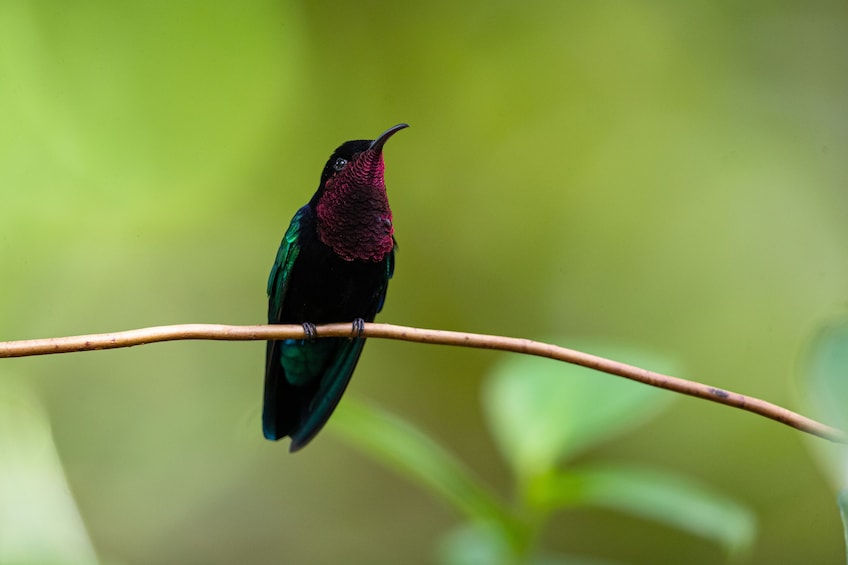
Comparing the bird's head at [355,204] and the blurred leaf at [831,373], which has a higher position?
the bird's head at [355,204]

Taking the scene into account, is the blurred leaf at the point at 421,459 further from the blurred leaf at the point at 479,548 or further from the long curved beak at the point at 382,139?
the long curved beak at the point at 382,139

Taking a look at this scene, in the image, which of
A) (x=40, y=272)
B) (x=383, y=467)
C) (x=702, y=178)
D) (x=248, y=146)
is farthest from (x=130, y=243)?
(x=702, y=178)

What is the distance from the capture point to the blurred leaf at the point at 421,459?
4.42 feet

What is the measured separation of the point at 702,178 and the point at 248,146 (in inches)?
107

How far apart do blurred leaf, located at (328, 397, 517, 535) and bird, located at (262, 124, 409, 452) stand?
0.46 metres

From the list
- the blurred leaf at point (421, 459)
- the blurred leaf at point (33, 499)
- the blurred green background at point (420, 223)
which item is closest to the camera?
the blurred leaf at point (33, 499)

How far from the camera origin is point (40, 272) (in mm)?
4105

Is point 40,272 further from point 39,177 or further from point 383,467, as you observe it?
point 383,467

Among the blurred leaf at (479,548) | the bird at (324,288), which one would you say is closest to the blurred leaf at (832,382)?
the blurred leaf at (479,548)

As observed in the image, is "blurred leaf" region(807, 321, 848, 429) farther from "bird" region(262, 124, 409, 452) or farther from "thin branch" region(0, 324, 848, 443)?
"bird" region(262, 124, 409, 452)

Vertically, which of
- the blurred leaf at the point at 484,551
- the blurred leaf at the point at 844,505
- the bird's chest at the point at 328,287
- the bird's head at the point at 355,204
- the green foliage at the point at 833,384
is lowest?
the blurred leaf at the point at 484,551

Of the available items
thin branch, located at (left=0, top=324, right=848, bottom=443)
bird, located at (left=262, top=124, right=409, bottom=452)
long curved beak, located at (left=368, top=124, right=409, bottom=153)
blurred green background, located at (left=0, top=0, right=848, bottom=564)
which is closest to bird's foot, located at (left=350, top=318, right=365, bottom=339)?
thin branch, located at (left=0, top=324, right=848, bottom=443)

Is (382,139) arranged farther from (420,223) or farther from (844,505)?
(420,223)

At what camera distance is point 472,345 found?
3.88 feet
